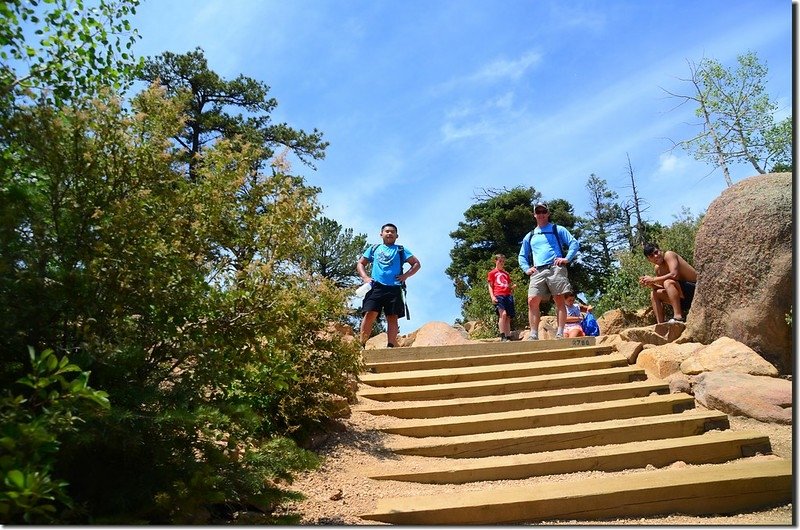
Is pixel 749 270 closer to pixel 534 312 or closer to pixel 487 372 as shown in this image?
pixel 534 312

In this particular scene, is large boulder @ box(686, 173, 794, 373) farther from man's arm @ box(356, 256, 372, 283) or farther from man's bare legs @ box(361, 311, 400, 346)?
man's arm @ box(356, 256, 372, 283)

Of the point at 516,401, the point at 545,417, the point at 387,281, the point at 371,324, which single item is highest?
the point at 387,281

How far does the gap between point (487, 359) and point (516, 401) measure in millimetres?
1220

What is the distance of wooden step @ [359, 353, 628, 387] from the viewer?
6844 millimetres

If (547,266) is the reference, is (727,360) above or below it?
below

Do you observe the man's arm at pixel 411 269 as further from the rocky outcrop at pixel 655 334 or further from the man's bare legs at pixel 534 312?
the rocky outcrop at pixel 655 334

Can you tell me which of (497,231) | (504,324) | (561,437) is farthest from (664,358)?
(497,231)

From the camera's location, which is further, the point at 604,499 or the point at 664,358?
the point at 664,358

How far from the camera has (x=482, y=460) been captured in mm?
5129

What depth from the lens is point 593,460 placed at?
493cm

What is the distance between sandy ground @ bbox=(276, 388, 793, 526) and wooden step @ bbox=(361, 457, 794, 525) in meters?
0.07

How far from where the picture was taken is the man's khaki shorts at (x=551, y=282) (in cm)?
784

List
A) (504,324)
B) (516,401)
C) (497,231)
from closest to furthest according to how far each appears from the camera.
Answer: (516,401) < (504,324) < (497,231)

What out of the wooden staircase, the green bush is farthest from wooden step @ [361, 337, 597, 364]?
the green bush
